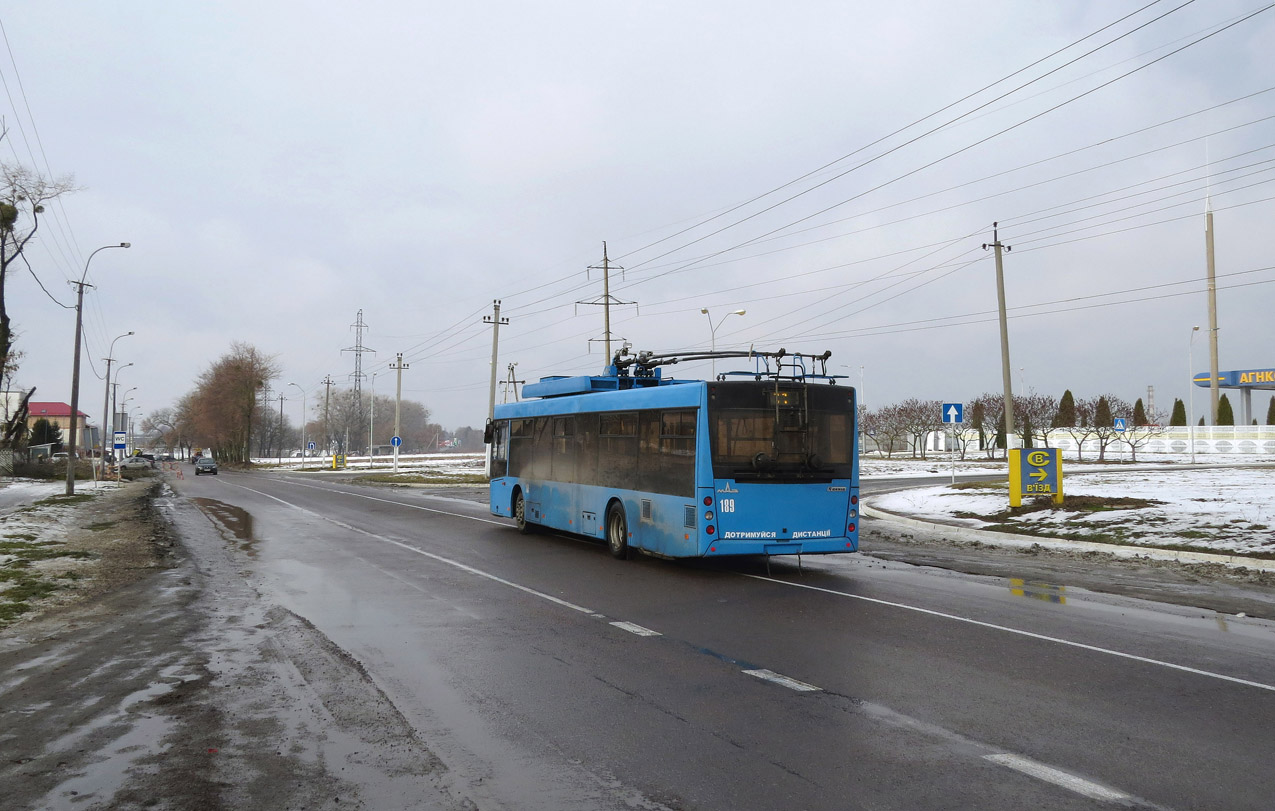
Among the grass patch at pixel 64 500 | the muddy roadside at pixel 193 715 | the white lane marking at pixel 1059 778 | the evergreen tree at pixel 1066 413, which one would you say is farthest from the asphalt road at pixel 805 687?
the evergreen tree at pixel 1066 413

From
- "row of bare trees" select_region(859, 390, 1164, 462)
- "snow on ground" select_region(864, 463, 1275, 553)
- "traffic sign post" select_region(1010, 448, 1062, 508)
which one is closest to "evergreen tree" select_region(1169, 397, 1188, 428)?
"row of bare trees" select_region(859, 390, 1164, 462)

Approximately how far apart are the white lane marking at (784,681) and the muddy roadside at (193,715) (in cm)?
280

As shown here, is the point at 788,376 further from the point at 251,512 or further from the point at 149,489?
the point at 149,489

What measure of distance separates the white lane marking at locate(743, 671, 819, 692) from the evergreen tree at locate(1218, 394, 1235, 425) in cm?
8304

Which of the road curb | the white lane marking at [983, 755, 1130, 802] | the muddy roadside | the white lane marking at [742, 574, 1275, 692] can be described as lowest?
the road curb

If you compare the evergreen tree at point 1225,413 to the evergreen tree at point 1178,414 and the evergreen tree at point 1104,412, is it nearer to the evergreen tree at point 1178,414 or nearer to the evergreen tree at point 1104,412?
the evergreen tree at point 1178,414

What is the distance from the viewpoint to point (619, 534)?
1590cm

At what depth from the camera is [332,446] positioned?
568ft

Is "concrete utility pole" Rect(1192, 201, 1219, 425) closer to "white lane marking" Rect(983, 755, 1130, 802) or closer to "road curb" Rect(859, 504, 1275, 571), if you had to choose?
"road curb" Rect(859, 504, 1275, 571)

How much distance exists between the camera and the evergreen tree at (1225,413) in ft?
251

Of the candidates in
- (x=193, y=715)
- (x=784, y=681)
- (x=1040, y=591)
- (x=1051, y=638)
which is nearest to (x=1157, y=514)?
(x=1040, y=591)

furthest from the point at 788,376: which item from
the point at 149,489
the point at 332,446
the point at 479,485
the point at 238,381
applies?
the point at 332,446

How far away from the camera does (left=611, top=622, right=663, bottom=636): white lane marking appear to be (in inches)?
361

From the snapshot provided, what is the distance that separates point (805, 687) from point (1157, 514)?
16199mm
